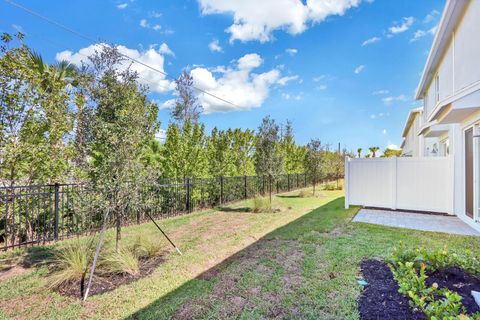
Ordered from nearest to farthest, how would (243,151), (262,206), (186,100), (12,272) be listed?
(12,272) → (262,206) → (243,151) → (186,100)

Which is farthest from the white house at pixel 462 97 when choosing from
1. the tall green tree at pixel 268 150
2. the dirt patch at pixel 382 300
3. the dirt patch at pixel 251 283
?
the tall green tree at pixel 268 150

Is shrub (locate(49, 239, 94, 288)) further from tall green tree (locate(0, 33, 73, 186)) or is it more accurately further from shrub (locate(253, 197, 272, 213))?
shrub (locate(253, 197, 272, 213))

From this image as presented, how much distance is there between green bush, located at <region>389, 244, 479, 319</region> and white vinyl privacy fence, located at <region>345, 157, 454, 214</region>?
5.27m

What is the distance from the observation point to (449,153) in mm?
8039

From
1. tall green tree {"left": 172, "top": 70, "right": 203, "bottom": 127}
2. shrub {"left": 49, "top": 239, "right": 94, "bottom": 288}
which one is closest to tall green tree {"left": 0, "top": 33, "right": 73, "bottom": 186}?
shrub {"left": 49, "top": 239, "right": 94, "bottom": 288}

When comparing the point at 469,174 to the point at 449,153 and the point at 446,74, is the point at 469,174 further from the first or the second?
the point at 446,74

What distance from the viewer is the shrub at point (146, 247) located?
4.36m

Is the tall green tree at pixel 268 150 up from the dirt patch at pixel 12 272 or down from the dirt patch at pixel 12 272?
up

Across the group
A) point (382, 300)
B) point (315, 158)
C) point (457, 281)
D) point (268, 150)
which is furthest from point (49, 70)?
point (315, 158)

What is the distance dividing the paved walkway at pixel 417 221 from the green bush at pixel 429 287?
3246 mm

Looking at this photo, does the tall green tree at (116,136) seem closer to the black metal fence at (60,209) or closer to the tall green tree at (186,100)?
the black metal fence at (60,209)

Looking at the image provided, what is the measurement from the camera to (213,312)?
2617mm

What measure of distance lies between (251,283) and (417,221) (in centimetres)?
612

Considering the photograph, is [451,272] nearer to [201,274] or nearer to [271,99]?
[201,274]
